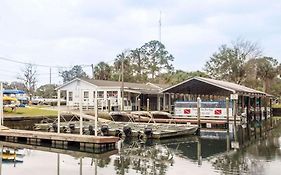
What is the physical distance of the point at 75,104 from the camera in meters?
36.7

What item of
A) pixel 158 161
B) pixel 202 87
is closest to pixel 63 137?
pixel 158 161

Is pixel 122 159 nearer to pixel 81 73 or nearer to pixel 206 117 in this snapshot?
pixel 206 117

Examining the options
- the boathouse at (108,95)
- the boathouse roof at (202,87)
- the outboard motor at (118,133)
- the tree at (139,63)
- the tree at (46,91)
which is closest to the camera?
the outboard motor at (118,133)

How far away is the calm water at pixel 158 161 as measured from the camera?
11598 millimetres

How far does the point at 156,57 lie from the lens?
6538cm

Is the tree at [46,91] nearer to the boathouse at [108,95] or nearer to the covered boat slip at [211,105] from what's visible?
the boathouse at [108,95]

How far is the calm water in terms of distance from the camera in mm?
11598

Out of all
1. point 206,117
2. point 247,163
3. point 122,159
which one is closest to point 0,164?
point 122,159

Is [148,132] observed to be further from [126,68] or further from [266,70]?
[126,68]

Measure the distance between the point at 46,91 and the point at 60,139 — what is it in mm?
55743

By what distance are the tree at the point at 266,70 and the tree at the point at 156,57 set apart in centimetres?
1931

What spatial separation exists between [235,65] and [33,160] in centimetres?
4158

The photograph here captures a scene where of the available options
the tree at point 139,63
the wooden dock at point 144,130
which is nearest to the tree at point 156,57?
the tree at point 139,63

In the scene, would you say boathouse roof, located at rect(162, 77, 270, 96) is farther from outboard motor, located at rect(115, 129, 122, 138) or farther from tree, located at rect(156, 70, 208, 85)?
tree, located at rect(156, 70, 208, 85)
